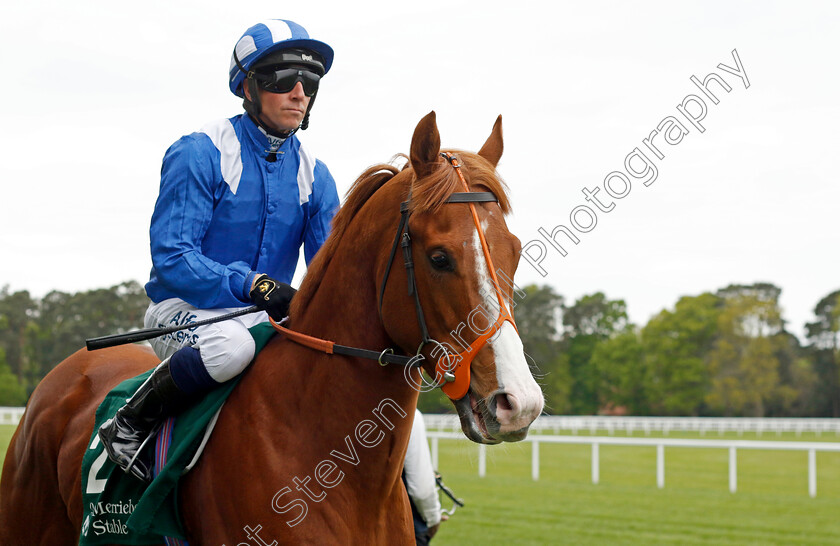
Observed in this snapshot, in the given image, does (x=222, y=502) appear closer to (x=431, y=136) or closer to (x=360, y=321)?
(x=360, y=321)

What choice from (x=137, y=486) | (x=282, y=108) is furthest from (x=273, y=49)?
(x=137, y=486)

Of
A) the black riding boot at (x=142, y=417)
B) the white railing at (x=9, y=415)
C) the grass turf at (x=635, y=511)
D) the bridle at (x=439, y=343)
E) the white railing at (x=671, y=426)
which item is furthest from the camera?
the white railing at (x=671, y=426)

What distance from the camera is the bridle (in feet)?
7.51

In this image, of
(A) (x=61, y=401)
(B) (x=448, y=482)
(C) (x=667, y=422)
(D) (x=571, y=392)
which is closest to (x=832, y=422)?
(C) (x=667, y=422)

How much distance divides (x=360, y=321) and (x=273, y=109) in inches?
43.2

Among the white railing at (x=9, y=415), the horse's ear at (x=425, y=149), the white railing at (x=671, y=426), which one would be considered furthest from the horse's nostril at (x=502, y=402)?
the white railing at (x=671, y=426)

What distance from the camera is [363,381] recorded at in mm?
2668

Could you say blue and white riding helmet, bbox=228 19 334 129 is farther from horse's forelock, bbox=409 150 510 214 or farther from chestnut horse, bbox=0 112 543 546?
horse's forelock, bbox=409 150 510 214

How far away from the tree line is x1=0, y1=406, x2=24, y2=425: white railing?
1923 centimetres

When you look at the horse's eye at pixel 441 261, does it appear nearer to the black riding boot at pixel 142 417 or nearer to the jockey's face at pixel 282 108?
the black riding boot at pixel 142 417

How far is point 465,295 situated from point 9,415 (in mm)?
37951

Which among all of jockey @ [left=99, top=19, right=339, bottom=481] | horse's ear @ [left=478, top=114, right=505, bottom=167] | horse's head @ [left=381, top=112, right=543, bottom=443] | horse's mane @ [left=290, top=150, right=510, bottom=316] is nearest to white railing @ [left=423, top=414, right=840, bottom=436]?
jockey @ [left=99, top=19, right=339, bottom=481]

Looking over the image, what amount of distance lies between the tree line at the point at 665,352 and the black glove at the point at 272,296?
54.5 metres

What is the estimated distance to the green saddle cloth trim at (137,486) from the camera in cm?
274
